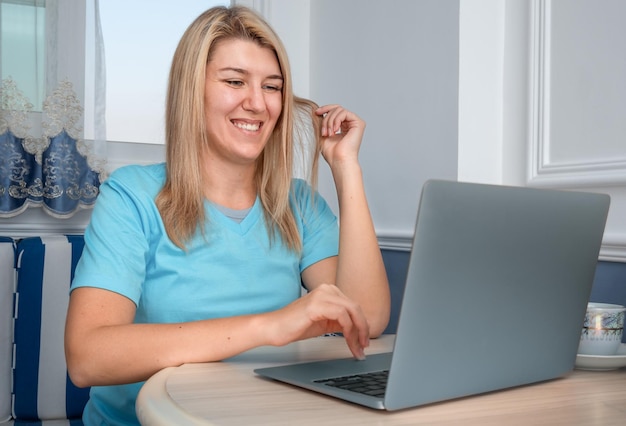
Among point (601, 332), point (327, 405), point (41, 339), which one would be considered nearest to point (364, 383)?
point (327, 405)

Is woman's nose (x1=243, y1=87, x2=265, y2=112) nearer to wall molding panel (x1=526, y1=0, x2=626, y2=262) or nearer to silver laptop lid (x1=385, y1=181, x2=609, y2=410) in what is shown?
wall molding panel (x1=526, y1=0, x2=626, y2=262)

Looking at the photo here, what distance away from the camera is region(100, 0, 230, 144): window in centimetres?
232

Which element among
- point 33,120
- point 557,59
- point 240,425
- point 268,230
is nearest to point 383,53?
point 557,59

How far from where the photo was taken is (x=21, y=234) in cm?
215

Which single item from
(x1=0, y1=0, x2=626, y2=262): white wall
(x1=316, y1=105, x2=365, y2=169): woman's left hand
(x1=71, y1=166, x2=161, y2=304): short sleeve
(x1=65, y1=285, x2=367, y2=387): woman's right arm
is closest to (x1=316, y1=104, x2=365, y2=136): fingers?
(x1=316, y1=105, x2=365, y2=169): woman's left hand

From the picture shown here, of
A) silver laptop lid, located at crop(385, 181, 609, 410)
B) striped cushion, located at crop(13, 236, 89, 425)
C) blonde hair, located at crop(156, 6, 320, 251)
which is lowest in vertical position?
striped cushion, located at crop(13, 236, 89, 425)

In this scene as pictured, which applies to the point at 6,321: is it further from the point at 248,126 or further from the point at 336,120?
the point at 336,120

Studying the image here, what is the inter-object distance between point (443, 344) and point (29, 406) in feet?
4.43

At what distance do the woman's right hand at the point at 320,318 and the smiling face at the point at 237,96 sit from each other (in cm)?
53

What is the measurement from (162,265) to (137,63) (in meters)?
1.14

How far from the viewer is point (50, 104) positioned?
2.11 metres

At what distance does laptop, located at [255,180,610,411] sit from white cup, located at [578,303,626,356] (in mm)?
107

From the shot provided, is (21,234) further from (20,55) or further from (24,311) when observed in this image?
(20,55)

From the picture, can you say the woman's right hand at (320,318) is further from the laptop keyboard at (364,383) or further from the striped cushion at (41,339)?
the striped cushion at (41,339)
